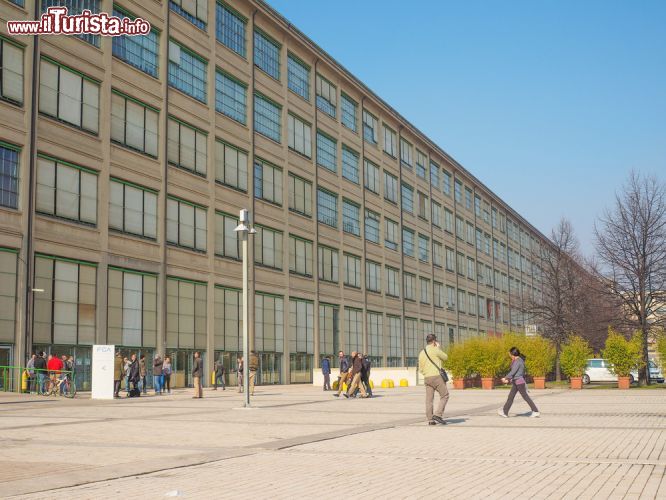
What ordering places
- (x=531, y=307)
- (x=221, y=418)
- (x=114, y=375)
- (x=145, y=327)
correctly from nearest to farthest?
(x=221, y=418)
(x=114, y=375)
(x=145, y=327)
(x=531, y=307)

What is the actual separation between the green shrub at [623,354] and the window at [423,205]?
43413 mm

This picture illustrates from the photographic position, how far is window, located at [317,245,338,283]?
60062mm

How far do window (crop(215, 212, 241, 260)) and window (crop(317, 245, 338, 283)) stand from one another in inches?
444

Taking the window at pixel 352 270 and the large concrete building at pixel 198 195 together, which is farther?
the window at pixel 352 270

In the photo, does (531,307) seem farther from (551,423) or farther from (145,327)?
(551,423)

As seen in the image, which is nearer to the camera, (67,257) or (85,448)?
(85,448)

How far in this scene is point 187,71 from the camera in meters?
45.9

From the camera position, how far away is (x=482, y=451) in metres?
12.4

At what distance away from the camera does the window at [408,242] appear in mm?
77625

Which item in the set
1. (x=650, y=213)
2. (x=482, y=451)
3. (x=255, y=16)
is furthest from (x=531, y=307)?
(x=482, y=451)

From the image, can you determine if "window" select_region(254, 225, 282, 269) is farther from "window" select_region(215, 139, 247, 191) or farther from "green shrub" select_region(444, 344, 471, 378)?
"green shrub" select_region(444, 344, 471, 378)

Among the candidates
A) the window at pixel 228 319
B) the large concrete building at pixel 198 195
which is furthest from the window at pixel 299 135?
the window at pixel 228 319

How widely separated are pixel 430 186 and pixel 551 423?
69320 mm

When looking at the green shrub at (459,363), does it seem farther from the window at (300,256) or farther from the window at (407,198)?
the window at (407,198)
